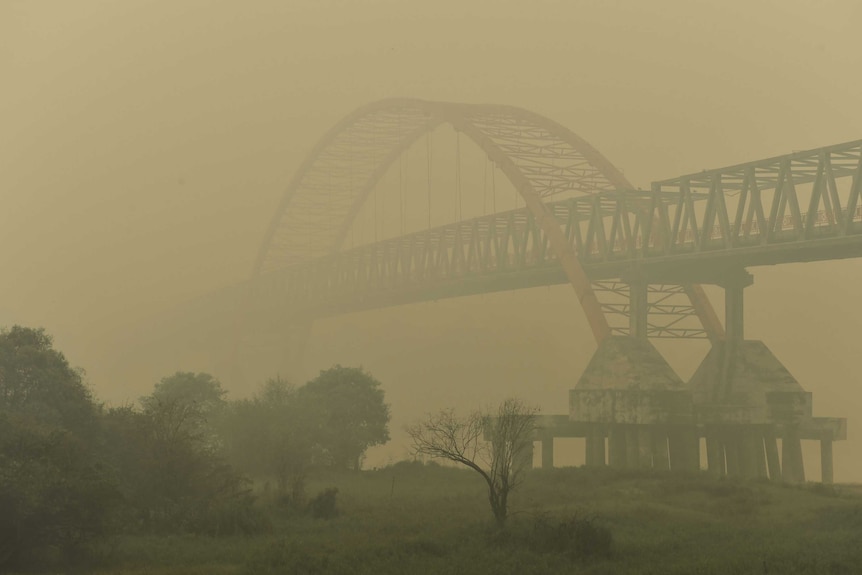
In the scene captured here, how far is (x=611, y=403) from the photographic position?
236ft

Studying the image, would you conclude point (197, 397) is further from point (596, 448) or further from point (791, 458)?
point (791, 458)

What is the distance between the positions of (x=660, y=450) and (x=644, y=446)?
5.26ft

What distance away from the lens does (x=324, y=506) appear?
51.2m

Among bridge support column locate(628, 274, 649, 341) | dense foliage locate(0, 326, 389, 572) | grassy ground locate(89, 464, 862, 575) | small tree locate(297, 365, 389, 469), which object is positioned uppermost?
bridge support column locate(628, 274, 649, 341)

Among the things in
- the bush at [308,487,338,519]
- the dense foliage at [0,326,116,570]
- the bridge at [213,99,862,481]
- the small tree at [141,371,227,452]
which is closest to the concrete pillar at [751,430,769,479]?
the bridge at [213,99,862,481]

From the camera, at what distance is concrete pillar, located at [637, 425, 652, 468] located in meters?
69.1

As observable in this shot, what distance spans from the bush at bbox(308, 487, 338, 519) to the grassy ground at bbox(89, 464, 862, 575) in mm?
788

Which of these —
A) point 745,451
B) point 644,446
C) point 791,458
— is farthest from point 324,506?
point 791,458

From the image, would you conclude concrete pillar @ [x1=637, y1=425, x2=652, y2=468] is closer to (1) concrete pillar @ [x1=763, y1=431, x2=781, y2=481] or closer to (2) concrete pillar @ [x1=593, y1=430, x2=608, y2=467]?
(2) concrete pillar @ [x1=593, y1=430, x2=608, y2=467]

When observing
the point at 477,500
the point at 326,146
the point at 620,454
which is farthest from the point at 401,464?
the point at 326,146

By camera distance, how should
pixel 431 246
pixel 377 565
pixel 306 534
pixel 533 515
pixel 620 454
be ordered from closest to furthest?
pixel 377 565 < pixel 306 534 < pixel 533 515 < pixel 620 454 < pixel 431 246

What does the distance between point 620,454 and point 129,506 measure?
3421 centimetres

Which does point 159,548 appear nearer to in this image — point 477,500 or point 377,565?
point 377,565

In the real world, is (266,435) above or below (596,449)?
above
